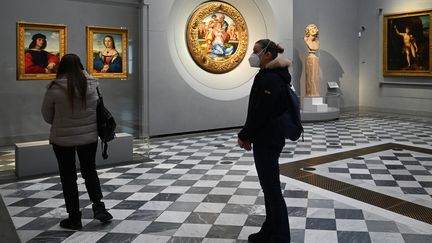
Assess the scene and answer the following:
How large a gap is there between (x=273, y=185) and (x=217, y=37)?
961 centimetres

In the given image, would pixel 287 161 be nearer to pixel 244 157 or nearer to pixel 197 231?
pixel 244 157

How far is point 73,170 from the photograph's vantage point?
4410 millimetres

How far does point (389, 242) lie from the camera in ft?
13.5

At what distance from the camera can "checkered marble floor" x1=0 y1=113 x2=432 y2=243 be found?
437cm

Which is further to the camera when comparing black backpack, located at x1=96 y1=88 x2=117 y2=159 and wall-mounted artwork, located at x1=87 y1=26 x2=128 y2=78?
wall-mounted artwork, located at x1=87 y1=26 x2=128 y2=78

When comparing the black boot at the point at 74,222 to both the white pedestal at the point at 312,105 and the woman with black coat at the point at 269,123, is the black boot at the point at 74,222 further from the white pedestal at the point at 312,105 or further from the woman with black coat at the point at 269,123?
the white pedestal at the point at 312,105

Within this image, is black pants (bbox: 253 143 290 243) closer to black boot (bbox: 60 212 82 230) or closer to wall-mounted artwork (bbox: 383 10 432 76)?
black boot (bbox: 60 212 82 230)

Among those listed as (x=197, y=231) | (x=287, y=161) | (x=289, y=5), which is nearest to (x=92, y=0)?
(x=287, y=161)

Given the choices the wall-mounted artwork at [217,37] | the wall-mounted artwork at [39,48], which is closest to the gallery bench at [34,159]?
the wall-mounted artwork at [39,48]

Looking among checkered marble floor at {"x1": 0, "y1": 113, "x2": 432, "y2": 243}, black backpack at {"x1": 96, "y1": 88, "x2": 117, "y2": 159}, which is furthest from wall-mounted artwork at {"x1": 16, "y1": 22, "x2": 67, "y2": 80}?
black backpack at {"x1": 96, "y1": 88, "x2": 117, "y2": 159}

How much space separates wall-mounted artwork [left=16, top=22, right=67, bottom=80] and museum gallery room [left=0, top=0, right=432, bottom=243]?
0.03 m

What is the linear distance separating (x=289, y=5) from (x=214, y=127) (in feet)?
16.4

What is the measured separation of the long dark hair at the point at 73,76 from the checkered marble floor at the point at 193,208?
1.51 metres

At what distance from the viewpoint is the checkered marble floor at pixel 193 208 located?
437 centimetres
